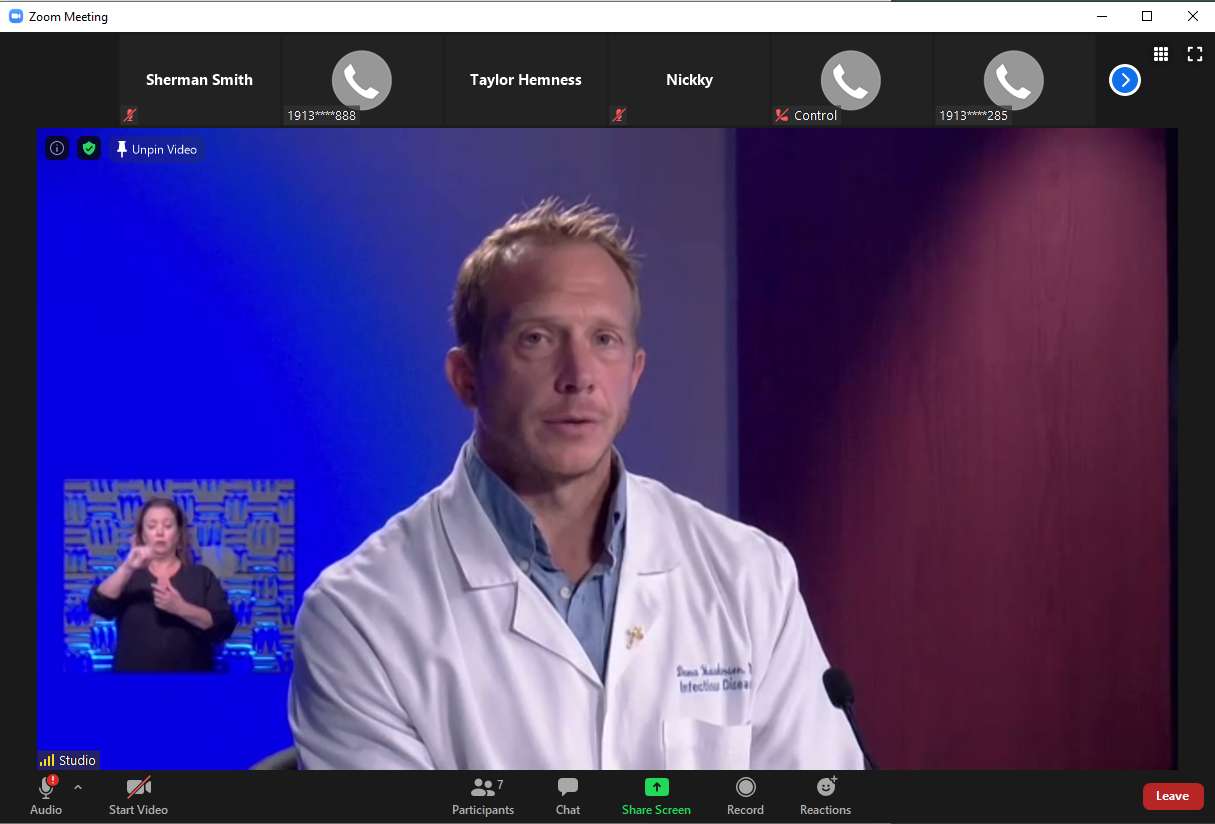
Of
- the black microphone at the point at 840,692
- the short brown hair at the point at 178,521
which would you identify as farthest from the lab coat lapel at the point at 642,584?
the short brown hair at the point at 178,521

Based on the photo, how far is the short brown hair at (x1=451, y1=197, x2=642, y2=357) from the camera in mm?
1462

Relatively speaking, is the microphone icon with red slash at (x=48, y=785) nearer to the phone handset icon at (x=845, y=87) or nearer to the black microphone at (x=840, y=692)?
the black microphone at (x=840, y=692)

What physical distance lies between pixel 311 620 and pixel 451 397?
1.16 ft

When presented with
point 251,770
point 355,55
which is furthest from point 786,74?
point 251,770

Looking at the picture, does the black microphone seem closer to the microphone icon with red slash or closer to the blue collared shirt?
the blue collared shirt

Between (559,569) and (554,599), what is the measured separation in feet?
0.14

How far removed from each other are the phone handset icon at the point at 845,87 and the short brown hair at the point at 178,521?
3.18 feet

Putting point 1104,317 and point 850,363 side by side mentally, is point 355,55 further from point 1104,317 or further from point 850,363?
point 1104,317

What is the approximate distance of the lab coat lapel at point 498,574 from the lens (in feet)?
4.50

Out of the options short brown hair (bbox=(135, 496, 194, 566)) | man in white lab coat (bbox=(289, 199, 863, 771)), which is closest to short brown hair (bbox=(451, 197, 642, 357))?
man in white lab coat (bbox=(289, 199, 863, 771))

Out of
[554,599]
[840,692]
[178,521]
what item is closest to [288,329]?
[178,521]

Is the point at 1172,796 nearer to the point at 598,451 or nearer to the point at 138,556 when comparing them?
the point at 598,451

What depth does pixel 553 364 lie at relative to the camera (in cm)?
143

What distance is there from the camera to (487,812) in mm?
1271
